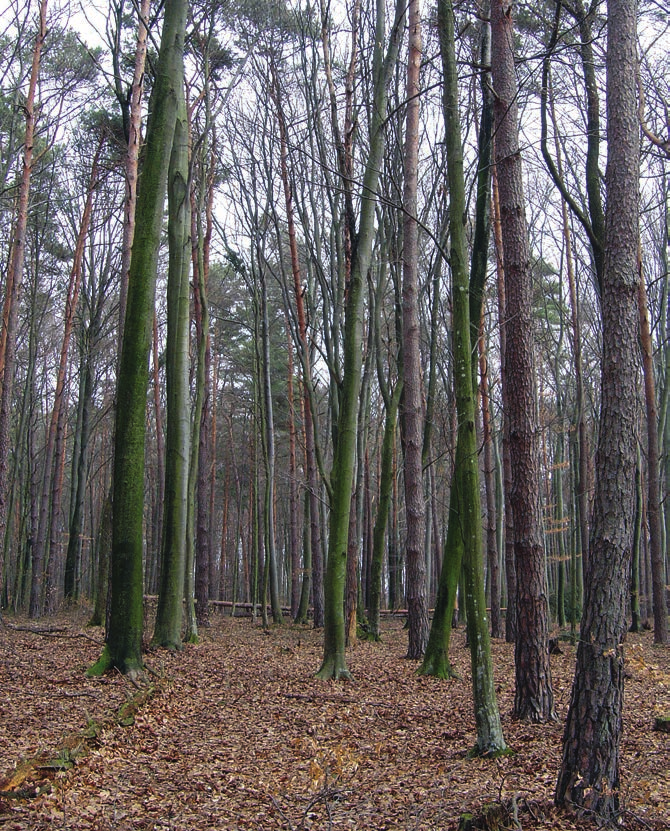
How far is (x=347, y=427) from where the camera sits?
7.95 metres

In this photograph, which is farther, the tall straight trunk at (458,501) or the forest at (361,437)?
the tall straight trunk at (458,501)

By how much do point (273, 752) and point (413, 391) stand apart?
6.39 metres

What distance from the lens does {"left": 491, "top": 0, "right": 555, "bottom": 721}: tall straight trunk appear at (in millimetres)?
5996

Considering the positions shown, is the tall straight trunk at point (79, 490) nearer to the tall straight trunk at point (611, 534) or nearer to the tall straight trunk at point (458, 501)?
the tall straight trunk at point (458, 501)

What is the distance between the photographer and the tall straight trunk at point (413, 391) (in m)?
10.1

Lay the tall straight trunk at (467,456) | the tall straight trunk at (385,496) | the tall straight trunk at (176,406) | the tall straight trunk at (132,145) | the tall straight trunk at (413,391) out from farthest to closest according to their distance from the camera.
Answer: the tall straight trunk at (385,496)
the tall straight trunk at (132,145)
the tall straight trunk at (413,391)
the tall straight trunk at (176,406)
the tall straight trunk at (467,456)

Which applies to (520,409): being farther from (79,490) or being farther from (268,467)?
(79,490)

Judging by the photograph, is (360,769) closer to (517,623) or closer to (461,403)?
(517,623)

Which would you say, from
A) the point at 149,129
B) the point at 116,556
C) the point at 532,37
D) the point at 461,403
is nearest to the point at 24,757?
the point at 116,556

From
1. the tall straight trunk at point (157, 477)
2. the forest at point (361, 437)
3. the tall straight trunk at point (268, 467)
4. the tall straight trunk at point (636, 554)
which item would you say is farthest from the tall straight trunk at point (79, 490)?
the tall straight trunk at point (636, 554)

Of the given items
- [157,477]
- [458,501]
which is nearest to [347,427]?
[458,501]

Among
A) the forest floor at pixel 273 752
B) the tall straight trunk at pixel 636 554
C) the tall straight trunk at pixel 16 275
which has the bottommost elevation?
the forest floor at pixel 273 752

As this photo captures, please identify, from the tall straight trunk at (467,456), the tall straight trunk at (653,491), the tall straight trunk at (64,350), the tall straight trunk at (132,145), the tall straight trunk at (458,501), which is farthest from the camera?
the tall straight trunk at (64,350)

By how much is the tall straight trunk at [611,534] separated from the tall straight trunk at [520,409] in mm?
2234
